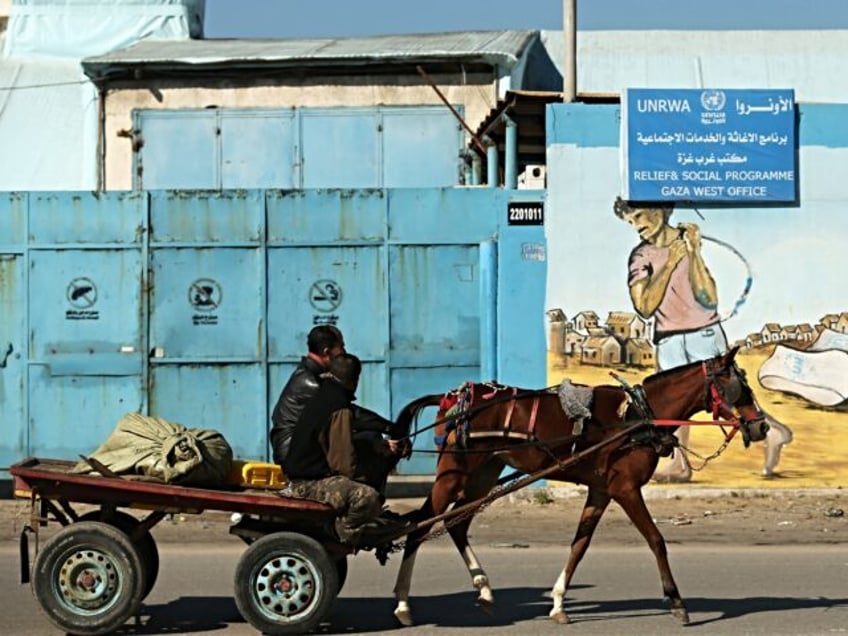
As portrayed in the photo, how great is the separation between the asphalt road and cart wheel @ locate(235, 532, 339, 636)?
13.2 inches

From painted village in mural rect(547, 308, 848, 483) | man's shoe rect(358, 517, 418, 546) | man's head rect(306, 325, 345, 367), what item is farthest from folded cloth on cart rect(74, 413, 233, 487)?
painted village in mural rect(547, 308, 848, 483)

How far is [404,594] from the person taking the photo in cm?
881

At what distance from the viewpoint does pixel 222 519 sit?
14.4m

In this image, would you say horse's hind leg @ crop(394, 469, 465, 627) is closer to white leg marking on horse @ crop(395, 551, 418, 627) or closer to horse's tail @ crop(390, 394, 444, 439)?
white leg marking on horse @ crop(395, 551, 418, 627)

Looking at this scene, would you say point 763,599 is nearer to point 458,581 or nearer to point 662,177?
point 458,581

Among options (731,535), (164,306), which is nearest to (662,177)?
(731,535)

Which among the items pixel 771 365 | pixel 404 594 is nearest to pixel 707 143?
pixel 771 365

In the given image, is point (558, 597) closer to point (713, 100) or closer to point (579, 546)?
point (579, 546)

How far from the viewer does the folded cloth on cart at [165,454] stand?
27.7 feet

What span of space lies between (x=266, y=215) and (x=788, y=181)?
5492mm

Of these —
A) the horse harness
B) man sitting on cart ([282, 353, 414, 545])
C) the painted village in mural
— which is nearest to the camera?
man sitting on cart ([282, 353, 414, 545])

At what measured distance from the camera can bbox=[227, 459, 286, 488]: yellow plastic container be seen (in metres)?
8.84

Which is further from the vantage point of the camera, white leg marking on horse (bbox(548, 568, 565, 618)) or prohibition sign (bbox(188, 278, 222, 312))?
prohibition sign (bbox(188, 278, 222, 312))

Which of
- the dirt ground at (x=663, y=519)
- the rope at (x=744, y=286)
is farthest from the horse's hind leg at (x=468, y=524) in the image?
the rope at (x=744, y=286)
